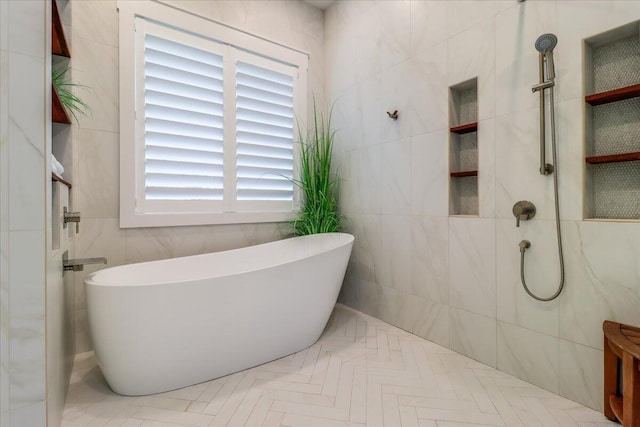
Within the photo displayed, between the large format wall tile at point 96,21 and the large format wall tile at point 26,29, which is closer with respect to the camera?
the large format wall tile at point 26,29

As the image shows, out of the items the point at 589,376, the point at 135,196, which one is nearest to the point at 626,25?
the point at 589,376

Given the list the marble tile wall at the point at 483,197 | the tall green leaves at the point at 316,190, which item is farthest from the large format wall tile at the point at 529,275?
the tall green leaves at the point at 316,190

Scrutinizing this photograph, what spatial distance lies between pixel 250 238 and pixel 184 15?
1800 mm

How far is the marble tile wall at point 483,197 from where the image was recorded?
4.73ft

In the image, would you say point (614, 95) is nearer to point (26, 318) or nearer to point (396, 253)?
point (396, 253)

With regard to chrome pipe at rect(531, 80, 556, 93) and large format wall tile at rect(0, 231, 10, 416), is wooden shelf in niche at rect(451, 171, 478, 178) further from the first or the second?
large format wall tile at rect(0, 231, 10, 416)

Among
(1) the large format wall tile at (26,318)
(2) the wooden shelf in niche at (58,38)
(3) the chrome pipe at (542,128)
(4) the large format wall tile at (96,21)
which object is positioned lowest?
(1) the large format wall tile at (26,318)

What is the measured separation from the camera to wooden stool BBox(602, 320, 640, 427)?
109 cm

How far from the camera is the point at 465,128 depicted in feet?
6.43

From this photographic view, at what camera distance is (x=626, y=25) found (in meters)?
1.32

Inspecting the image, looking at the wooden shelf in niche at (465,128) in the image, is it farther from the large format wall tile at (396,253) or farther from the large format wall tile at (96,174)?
the large format wall tile at (96,174)

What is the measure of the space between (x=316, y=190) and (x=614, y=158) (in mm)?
1965

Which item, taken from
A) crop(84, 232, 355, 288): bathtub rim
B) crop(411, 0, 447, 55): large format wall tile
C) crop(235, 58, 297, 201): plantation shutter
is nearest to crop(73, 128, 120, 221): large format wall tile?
crop(84, 232, 355, 288): bathtub rim

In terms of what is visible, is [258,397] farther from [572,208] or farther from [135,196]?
[572,208]
